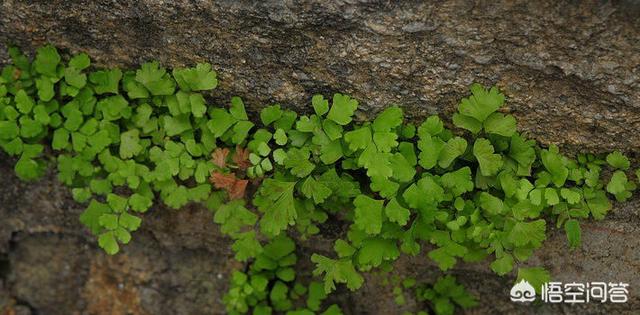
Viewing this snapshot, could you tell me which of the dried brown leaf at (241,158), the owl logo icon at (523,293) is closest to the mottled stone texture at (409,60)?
the owl logo icon at (523,293)

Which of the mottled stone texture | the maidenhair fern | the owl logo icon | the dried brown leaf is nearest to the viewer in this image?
the mottled stone texture

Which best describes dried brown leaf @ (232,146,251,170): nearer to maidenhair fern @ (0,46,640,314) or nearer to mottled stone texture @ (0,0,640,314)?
maidenhair fern @ (0,46,640,314)

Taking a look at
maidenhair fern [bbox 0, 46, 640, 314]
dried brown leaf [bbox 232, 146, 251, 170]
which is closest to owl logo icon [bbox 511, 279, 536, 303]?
maidenhair fern [bbox 0, 46, 640, 314]

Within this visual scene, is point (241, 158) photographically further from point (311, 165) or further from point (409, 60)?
point (409, 60)

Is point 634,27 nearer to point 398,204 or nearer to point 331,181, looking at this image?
point 398,204

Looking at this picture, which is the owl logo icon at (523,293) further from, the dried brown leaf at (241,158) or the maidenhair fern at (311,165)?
the dried brown leaf at (241,158)

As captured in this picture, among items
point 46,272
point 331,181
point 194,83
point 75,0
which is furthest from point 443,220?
point 46,272
